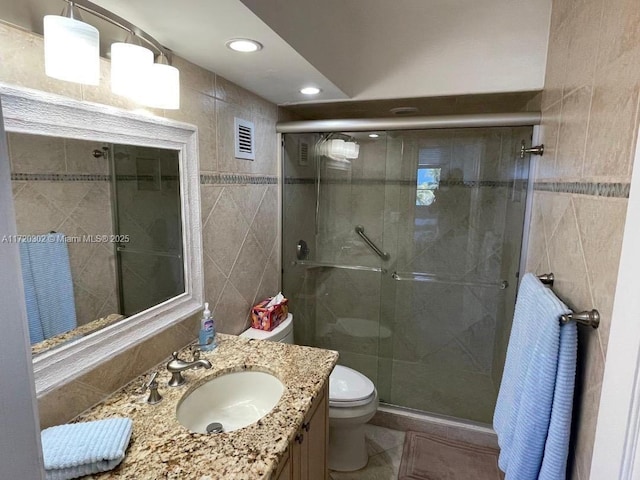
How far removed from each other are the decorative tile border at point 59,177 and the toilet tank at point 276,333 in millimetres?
1050

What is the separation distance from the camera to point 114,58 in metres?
1.02

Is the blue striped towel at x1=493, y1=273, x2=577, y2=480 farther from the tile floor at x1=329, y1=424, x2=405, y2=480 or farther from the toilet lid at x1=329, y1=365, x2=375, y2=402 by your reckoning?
the tile floor at x1=329, y1=424, x2=405, y2=480

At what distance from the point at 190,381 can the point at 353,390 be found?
99cm

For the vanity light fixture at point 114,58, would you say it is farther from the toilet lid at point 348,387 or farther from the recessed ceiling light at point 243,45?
the toilet lid at point 348,387

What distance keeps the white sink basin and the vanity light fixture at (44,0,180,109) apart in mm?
986

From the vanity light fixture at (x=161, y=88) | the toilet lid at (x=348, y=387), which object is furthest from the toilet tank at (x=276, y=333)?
the vanity light fixture at (x=161, y=88)

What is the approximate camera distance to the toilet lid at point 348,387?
184 centimetres

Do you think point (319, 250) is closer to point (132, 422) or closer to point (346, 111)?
point (346, 111)

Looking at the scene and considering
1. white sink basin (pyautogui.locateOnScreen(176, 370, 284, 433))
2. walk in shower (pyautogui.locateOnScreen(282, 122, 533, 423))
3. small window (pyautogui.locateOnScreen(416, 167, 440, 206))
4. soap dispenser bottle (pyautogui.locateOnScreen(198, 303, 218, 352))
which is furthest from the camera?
small window (pyautogui.locateOnScreen(416, 167, 440, 206))


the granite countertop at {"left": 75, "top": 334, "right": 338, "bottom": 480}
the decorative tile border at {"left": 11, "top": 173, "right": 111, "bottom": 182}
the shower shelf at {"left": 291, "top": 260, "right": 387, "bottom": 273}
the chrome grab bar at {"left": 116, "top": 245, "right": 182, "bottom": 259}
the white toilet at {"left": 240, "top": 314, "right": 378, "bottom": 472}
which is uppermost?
the decorative tile border at {"left": 11, "top": 173, "right": 111, "bottom": 182}

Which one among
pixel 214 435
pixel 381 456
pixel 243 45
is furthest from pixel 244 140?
pixel 381 456

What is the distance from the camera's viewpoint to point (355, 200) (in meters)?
2.66

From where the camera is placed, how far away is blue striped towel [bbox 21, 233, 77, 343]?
89cm

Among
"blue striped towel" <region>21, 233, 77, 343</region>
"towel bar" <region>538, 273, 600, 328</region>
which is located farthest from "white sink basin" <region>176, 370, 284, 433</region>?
"towel bar" <region>538, 273, 600, 328</region>
